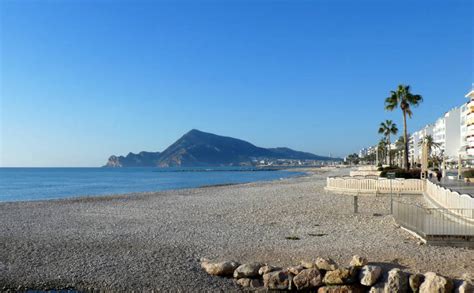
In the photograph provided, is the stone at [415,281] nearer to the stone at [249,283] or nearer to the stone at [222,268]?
the stone at [249,283]

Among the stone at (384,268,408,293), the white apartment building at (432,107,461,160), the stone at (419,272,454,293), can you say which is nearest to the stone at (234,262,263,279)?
the stone at (384,268,408,293)

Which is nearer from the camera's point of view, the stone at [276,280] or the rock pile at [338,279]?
the rock pile at [338,279]

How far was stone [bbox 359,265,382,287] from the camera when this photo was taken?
9117 millimetres

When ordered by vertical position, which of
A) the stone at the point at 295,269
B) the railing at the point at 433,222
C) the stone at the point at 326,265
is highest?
the railing at the point at 433,222

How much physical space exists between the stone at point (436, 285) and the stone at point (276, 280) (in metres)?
2.67

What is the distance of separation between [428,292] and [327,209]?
12919mm

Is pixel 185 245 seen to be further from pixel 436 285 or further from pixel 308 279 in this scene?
pixel 436 285

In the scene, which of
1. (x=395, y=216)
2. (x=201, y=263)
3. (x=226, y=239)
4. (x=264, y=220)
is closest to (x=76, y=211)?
(x=264, y=220)

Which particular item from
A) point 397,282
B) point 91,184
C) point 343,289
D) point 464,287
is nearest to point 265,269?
point 343,289

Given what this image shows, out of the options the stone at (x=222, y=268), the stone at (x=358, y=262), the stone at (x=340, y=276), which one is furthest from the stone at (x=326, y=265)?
the stone at (x=222, y=268)

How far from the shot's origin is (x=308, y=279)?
31.0 feet

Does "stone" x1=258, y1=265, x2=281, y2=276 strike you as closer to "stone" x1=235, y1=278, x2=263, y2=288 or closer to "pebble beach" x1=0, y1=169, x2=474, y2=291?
"stone" x1=235, y1=278, x2=263, y2=288

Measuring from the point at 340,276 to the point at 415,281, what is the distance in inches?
57.1

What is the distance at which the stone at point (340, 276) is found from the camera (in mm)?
9258
